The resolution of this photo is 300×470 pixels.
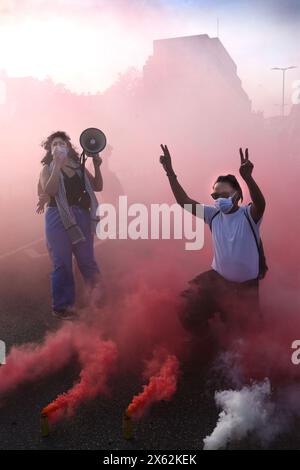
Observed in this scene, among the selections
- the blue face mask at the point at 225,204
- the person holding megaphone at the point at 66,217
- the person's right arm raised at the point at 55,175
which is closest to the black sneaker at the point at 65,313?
the person holding megaphone at the point at 66,217

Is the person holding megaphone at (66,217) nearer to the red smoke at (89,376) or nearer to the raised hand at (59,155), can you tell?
the raised hand at (59,155)

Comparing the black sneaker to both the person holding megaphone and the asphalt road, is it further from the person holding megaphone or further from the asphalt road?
the asphalt road

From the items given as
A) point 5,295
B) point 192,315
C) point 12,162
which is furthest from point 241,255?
point 12,162

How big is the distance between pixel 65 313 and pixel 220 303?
5.22 ft

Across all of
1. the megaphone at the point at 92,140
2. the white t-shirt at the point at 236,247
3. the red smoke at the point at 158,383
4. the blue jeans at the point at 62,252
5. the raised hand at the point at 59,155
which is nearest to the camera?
the red smoke at the point at 158,383

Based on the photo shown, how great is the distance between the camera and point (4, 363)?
3633 millimetres

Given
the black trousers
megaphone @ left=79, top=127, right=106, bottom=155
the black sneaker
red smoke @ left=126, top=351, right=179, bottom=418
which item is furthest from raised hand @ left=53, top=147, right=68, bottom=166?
red smoke @ left=126, top=351, right=179, bottom=418

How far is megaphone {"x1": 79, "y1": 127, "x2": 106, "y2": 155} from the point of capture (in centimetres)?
420

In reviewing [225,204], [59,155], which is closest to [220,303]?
[225,204]

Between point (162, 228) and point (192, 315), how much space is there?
515 centimetres

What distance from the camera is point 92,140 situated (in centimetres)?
421

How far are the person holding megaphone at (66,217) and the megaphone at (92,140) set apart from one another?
12 centimetres

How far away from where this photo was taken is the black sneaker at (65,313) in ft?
14.4

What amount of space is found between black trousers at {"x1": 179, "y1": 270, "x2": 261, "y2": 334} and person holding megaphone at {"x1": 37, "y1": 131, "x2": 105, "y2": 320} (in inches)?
50.5
